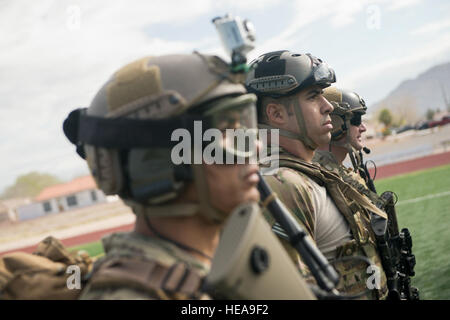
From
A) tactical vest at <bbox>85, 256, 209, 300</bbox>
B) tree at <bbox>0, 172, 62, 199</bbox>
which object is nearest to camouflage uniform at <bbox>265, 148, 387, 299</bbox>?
tactical vest at <bbox>85, 256, 209, 300</bbox>

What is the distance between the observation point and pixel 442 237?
31.4ft

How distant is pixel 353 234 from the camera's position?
3293 millimetres

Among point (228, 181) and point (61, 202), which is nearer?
point (228, 181)

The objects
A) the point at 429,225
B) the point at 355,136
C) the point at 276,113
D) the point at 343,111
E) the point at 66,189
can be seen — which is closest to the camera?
the point at 276,113

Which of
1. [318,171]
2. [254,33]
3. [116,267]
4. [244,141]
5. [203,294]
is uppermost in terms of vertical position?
[254,33]

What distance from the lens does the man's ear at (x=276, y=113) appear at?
11.8ft

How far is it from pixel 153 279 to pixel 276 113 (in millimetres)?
2324

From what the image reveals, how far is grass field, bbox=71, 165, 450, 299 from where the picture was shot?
7098 millimetres

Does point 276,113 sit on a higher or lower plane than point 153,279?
lower

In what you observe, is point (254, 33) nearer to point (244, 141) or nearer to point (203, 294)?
point (244, 141)

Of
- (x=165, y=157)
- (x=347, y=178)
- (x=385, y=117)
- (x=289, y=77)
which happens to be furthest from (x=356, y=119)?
(x=385, y=117)

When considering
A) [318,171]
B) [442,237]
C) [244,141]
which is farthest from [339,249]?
[442,237]

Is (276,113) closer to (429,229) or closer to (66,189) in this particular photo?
(429,229)
